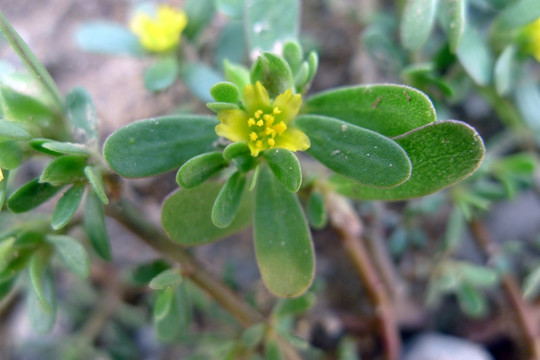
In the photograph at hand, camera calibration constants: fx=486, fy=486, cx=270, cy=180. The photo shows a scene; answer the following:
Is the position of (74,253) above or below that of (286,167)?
below

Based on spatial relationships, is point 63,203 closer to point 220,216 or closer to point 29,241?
point 29,241

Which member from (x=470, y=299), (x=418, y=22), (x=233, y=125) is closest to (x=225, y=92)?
(x=233, y=125)

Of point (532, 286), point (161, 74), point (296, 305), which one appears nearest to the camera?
point (296, 305)

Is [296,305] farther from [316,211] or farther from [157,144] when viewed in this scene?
[157,144]

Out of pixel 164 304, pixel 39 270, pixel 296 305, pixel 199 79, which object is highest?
pixel 199 79

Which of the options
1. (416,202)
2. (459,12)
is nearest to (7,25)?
(459,12)

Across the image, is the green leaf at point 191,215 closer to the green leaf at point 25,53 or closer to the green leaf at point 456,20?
the green leaf at point 25,53

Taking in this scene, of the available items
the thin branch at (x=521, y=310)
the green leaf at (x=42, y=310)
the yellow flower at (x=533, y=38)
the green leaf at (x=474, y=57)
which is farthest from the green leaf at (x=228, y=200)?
the thin branch at (x=521, y=310)
